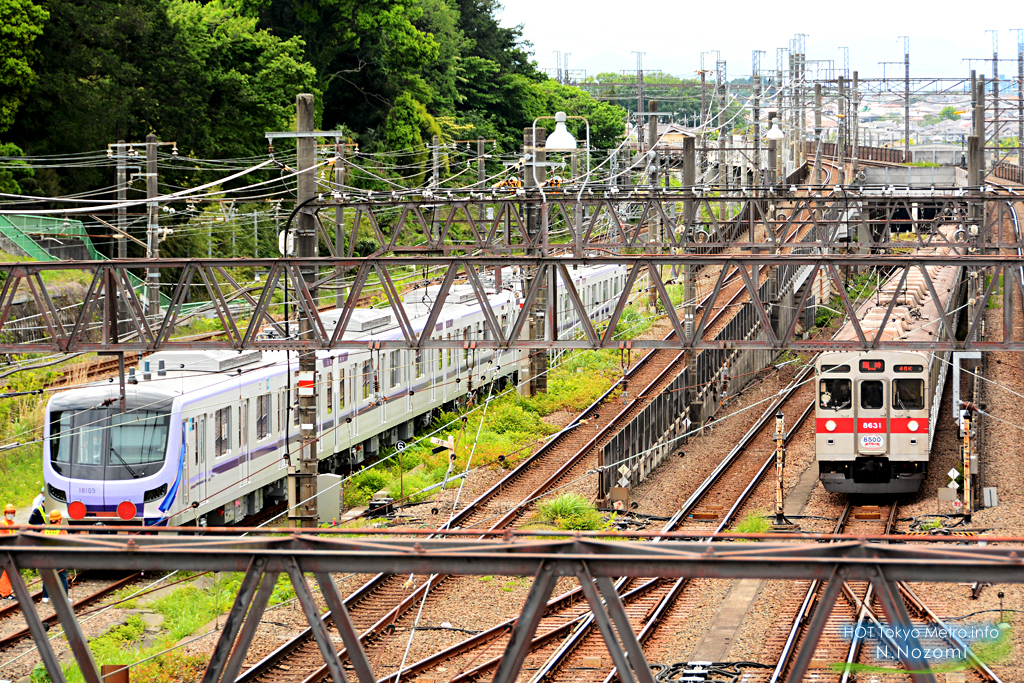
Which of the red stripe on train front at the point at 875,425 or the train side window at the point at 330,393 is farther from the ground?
the train side window at the point at 330,393

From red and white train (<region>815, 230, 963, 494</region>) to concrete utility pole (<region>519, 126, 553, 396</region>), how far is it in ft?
19.0

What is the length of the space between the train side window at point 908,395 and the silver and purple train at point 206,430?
29.3 ft

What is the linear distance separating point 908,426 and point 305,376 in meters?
9.36

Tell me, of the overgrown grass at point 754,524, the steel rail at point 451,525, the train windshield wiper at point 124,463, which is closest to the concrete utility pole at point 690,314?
the steel rail at point 451,525

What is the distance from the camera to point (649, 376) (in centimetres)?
3055

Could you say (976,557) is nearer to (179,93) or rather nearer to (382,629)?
(382,629)

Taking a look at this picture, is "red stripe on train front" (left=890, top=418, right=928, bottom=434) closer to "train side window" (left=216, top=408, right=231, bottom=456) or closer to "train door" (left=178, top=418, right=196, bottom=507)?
"train side window" (left=216, top=408, right=231, bottom=456)

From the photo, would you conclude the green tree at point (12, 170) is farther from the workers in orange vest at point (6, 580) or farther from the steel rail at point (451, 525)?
the workers in orange vest at point (6, 580)

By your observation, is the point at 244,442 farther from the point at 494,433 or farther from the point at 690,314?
the point at 690,314

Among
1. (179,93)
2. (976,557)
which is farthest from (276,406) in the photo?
(179,93)

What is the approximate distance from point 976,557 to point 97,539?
15.2ft

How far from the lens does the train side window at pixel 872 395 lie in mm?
18703

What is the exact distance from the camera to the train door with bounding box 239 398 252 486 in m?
18.0

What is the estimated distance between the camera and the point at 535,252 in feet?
79.3
